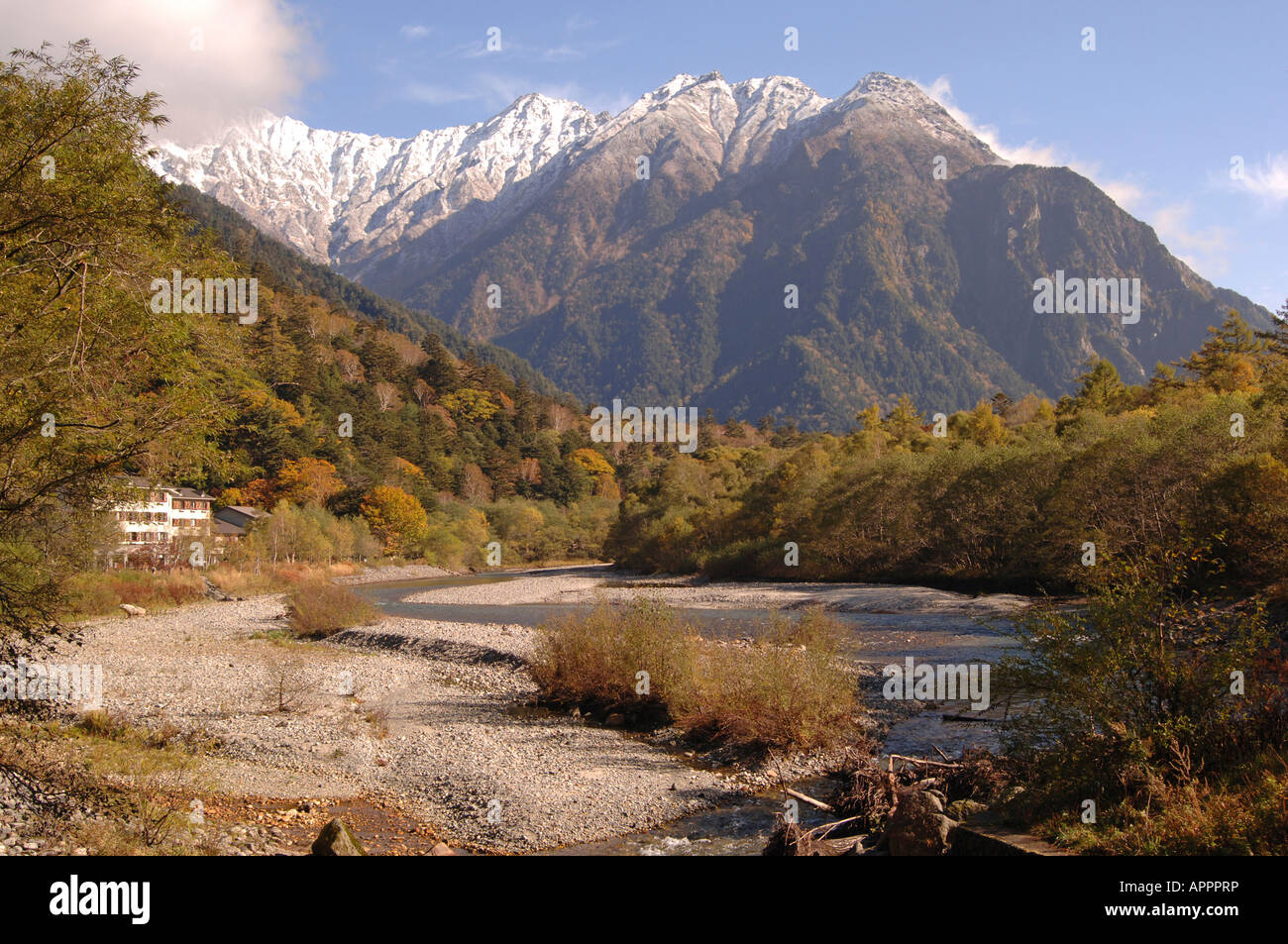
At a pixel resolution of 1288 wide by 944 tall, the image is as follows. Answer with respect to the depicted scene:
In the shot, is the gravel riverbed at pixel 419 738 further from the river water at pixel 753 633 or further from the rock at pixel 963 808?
the rock at pixel 963 808

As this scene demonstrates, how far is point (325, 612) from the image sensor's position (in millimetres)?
37875

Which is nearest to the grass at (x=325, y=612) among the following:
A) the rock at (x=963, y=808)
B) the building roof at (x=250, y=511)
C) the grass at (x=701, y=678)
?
the grass at (x=701, y=678)

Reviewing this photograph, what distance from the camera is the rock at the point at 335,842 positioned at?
916 centimetres

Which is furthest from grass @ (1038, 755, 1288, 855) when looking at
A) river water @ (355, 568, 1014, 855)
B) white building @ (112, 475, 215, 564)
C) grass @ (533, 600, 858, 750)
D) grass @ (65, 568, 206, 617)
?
white building @ (112, 475, 215, 564)

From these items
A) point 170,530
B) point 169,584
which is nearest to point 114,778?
point 169,584

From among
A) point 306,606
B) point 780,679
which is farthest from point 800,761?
point 306,606

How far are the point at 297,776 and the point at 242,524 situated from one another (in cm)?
7719

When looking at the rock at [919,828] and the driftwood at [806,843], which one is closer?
the rock at [919,828]

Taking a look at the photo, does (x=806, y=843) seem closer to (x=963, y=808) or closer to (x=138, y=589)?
(x=963, y=808)

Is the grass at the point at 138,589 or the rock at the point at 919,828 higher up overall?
the rock at the point at 919,828

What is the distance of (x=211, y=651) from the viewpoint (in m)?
30.3

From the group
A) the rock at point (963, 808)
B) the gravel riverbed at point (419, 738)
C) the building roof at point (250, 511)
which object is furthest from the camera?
the building roof at point (250, 511)

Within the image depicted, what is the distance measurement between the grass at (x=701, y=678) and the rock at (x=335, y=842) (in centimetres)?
826

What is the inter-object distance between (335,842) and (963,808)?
299 inches
